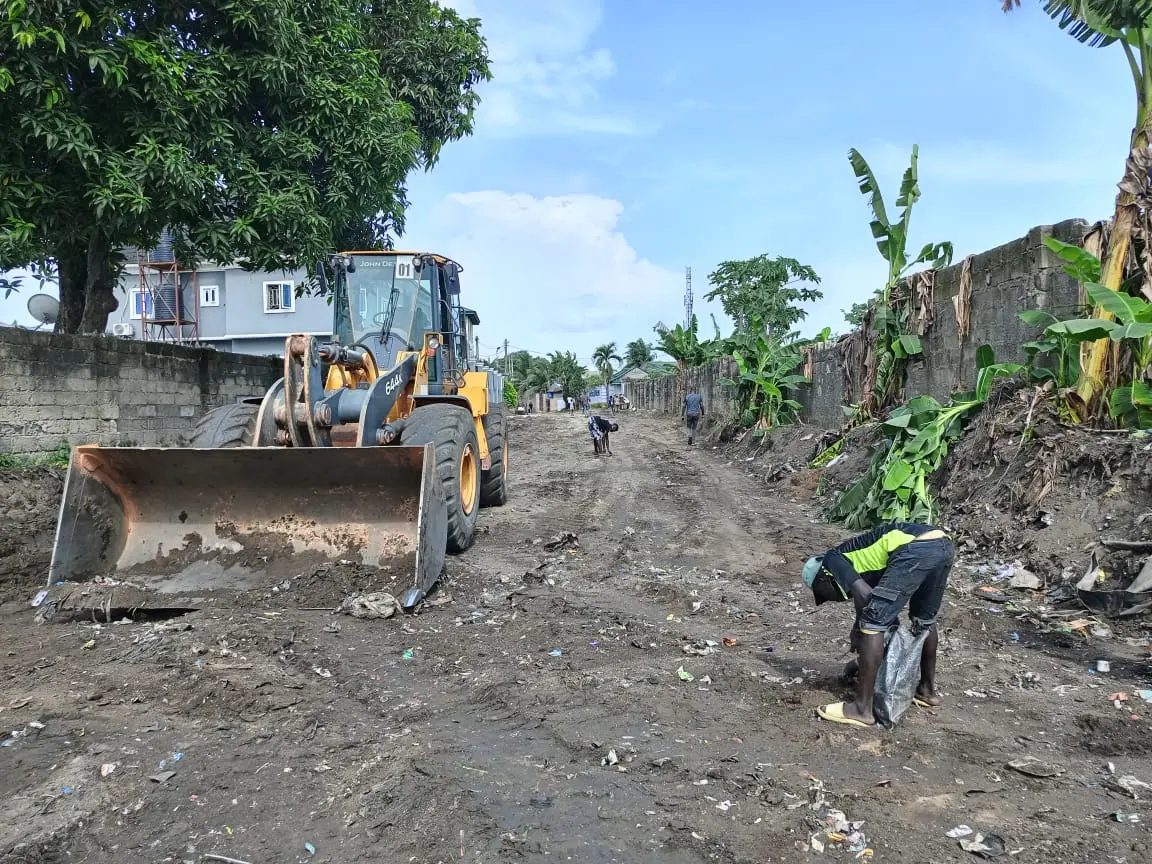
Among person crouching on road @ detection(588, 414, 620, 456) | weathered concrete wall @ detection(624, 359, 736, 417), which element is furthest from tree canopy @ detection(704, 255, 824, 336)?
person crouching on road @ detection(588, 414, 620, 456)

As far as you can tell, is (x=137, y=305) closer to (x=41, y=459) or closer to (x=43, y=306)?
(x=43, y=306)

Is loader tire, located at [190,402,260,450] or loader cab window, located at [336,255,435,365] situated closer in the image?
loader tire, located at [190,402,260,450]

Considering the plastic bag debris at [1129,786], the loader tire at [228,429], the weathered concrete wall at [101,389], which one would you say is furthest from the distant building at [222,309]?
the plastic bag debris at [1129,786]

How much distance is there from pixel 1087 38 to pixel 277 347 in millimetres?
26705

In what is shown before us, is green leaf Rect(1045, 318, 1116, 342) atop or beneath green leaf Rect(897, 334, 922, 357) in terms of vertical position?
beneath

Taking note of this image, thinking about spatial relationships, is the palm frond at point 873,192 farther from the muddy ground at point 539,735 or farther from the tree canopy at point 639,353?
the tree canopy at point 639,353

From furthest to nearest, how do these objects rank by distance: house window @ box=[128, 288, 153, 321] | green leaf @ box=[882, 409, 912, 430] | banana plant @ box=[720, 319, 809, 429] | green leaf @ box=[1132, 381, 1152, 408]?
1. house window @ box=[128, 288, 153, 321]
2. banana plant @ box=[720, 319, 809, 429]
3. green leaf @ box=[882, 409, 912, 430]
4. green leaf @ box=[1132, 381, 1152, 408]

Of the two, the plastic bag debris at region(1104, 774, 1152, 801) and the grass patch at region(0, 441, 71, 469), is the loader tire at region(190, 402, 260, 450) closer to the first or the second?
the grass patch at region(0, 441, 71, 469)

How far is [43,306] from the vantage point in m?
11.5

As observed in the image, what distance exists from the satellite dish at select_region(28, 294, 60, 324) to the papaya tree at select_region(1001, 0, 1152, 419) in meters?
13.0

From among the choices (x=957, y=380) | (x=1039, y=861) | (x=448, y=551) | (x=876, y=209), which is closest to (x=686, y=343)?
(x=876, y=209)

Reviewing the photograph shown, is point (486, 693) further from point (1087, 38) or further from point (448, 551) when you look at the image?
point (1087, 38)

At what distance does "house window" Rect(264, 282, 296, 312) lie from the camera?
92.7 ft

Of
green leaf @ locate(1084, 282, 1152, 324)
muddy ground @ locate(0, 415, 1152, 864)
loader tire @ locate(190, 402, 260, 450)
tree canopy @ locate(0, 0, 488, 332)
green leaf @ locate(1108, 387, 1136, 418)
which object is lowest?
muddy ground @ locate(0, 415, 1152, 864)
